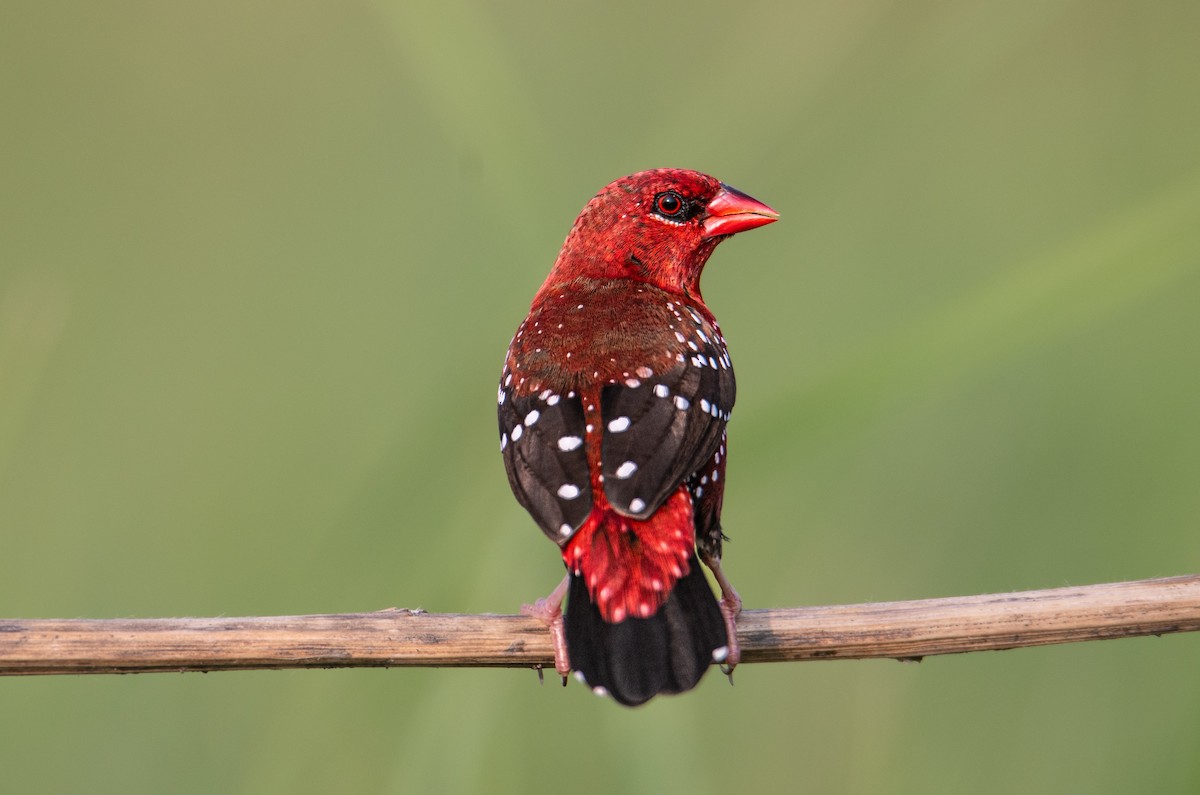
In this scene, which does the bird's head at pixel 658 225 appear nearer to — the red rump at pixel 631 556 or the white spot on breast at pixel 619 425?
the white spot on breast at pixel 619 425

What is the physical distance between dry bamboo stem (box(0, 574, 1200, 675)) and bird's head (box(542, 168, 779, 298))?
116cm

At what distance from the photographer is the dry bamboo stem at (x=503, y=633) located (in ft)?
7.39

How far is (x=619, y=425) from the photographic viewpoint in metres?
2.59

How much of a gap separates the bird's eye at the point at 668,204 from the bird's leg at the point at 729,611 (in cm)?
94

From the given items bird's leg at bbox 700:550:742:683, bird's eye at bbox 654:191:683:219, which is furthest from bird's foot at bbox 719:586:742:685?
bird's eye at bbox 654:191:683:219

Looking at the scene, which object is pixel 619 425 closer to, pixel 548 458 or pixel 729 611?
pixel 548 458

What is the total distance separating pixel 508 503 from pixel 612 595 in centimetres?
70

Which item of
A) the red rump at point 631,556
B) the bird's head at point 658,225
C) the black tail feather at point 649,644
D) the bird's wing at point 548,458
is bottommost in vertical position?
the black tail feather at point 649,644

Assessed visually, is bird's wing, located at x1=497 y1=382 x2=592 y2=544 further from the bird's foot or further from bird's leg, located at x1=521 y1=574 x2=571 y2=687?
the bird's foot

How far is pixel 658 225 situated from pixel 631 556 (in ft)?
3.90

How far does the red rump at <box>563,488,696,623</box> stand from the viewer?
93.7 inches

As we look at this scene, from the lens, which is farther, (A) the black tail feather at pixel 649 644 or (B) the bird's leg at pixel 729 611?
(B) the bird's leg at pixel 729 611

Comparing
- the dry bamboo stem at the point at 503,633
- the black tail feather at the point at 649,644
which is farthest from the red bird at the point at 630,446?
the dry bamboo stem at the point at 503,633

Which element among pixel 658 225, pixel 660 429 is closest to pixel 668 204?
pixel 658 225
